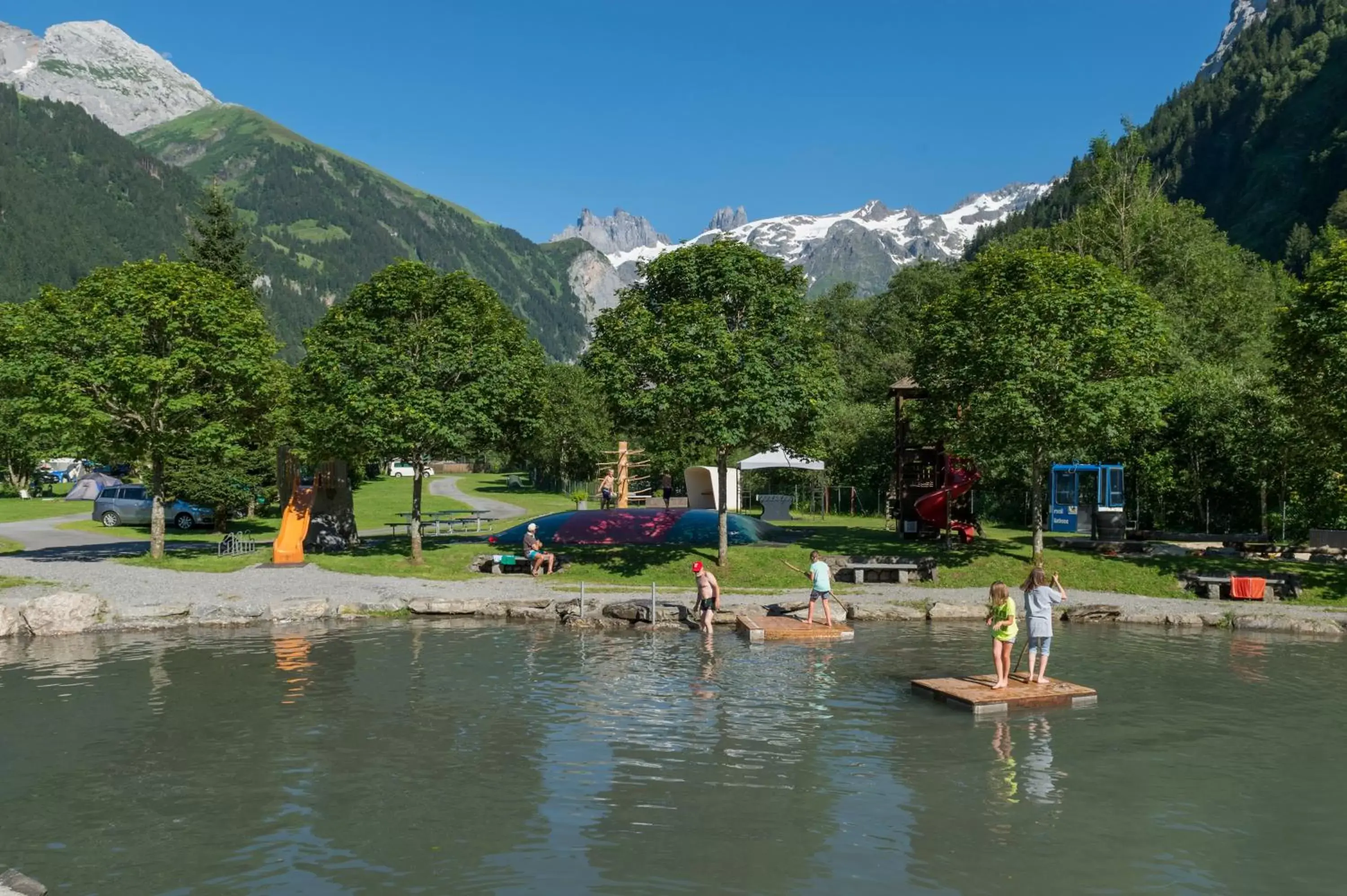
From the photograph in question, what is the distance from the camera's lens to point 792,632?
21.9 meters

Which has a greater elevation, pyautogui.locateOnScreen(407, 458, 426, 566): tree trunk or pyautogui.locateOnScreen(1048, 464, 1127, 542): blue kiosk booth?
pyautogui.locateOnScreen(1048, 464, 1127, 542): blue kiosk booth

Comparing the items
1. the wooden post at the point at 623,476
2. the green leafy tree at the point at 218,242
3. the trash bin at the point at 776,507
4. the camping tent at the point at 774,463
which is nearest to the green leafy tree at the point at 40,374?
the green leafy tree at the point at 218,242

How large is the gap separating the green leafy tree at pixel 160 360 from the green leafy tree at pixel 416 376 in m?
2.29

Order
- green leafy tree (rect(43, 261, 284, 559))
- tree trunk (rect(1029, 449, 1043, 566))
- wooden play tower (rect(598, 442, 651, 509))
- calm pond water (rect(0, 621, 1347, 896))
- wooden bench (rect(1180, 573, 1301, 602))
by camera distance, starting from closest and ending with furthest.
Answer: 1. calm pond water (rect(0, 621, 1347, 896))
2. wooden bench (rect(1180, 573, 1301, 602))
3. tree trunk (rect(1029, 449, 1043, 566))
4. green leafy tree (rect(43, 261, 284, 559))
5. wooden play tower (rect(598, 442, 651, 509))

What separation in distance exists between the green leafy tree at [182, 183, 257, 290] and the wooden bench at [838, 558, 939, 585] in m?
41.2

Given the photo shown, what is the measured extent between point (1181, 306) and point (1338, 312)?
32.1 m

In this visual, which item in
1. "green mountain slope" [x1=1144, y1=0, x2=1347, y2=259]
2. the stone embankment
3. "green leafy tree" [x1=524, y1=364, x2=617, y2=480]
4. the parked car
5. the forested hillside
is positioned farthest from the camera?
"green mountain slope" [x1=1144, y1=0, x2=1347, y2=259]

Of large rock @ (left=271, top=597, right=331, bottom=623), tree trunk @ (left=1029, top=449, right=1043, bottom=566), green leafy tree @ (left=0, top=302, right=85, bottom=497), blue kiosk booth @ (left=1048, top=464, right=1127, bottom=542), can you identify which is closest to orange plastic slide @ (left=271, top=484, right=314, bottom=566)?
green leafy tree @ (left=0, top=302, right=85, bottom=497)

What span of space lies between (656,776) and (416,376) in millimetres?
21466

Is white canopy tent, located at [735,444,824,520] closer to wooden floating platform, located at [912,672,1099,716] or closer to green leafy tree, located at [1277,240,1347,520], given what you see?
green leafy tree, located at [1277,240,1347,520]

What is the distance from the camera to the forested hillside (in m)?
151

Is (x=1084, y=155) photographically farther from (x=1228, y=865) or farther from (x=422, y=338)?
(x=1228, y=865)

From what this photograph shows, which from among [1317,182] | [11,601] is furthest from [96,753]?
[1317,182]

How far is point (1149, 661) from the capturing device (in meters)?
19.5
